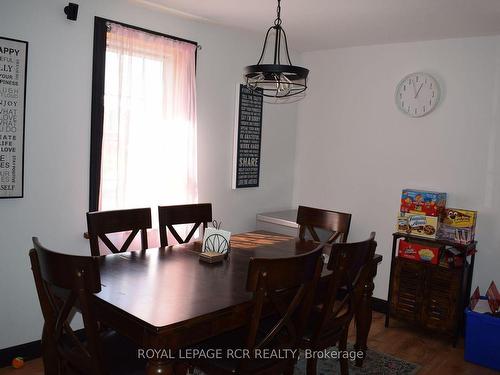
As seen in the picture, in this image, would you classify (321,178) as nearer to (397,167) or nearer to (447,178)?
(397,167)

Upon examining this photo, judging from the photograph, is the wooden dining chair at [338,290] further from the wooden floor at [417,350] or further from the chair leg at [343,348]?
the wooden floor at [417,350]

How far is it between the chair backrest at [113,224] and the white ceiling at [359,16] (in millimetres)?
1548

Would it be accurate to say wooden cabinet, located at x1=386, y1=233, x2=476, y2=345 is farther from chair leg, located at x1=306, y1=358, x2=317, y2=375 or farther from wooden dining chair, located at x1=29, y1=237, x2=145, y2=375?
wooden dining chair, located at x1=29, y1=237, x2=145, y2=375

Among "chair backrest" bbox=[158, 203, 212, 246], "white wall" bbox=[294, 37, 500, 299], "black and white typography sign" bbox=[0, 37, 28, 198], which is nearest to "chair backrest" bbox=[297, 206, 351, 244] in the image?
"chair backrest" bbox=[158, 203, 212, 246]

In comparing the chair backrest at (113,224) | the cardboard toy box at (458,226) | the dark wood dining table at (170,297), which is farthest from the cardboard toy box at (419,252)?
the chair backrest at (113,224)

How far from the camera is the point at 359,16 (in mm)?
3232

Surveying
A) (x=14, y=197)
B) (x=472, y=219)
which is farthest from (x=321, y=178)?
(x=14, y=197)

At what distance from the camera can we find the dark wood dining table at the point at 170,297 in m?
1.66

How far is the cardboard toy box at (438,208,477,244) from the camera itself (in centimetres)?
341

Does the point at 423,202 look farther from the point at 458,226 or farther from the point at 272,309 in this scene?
the point at 272,309

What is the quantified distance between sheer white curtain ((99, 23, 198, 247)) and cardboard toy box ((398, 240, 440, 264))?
177 centimetres

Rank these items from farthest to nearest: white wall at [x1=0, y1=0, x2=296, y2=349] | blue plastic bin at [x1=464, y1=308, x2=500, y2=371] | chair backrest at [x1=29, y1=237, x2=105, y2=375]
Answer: blue plastic bin at [x1=464, y1=308, x2=500, y2=371], white wall at [x1=0, y1=0, x2=296, y2=349], chair backrest at [x1=29, y1=237, x2=105, y2=375]

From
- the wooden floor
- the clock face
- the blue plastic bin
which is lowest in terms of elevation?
the wooden floor

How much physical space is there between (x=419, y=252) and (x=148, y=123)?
236 centimetres
